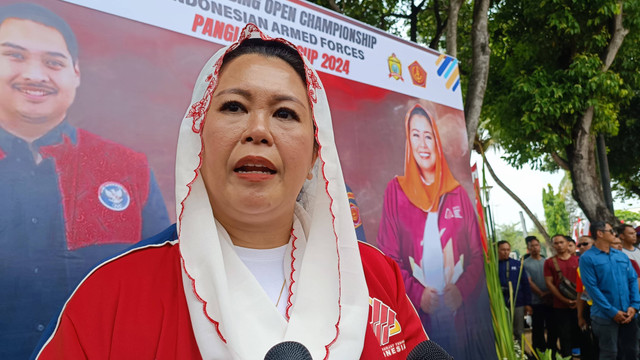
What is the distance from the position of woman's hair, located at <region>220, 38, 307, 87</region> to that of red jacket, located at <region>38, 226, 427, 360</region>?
599mm

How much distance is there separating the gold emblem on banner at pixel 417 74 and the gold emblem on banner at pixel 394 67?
0.49 ft

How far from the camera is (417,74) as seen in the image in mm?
4488

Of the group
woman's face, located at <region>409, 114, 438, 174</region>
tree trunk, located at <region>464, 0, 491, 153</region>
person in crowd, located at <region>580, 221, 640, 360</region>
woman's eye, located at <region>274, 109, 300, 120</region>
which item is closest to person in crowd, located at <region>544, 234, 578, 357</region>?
person in crowd, located at <region>580, 221, 640, 360</region>

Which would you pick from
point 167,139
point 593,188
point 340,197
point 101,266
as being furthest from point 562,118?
point 101,266


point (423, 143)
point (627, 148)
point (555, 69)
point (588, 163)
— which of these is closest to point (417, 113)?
point (423, 143)

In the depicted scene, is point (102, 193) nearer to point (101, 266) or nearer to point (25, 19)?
point (25, 19)

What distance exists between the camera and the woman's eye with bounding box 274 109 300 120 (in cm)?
145

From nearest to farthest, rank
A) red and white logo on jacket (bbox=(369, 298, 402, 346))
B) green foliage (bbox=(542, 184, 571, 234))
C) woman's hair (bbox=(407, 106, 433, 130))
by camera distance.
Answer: red and white logo on jacket (bbox=(369, 298, 402, 346)), woman's hair (bbox=(407, 106, 433, 130)), green foliage (bbox=(542, 184, 571, 234))

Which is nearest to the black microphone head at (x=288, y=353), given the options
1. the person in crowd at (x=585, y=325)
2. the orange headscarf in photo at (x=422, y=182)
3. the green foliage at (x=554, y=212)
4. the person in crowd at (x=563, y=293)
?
the orange headscarf in photo at (x=422, y=182)

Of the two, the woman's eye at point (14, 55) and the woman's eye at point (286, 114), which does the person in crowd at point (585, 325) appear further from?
the woman's eye at point (14, 55)

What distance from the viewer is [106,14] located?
106 inches

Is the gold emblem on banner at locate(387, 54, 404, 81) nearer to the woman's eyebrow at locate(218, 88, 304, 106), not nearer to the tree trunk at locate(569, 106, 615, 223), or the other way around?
the woman's eyebrow at locate(218, 88, 304, 106)

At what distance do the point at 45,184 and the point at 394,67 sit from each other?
9.35 ft

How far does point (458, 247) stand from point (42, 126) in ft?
11.2
